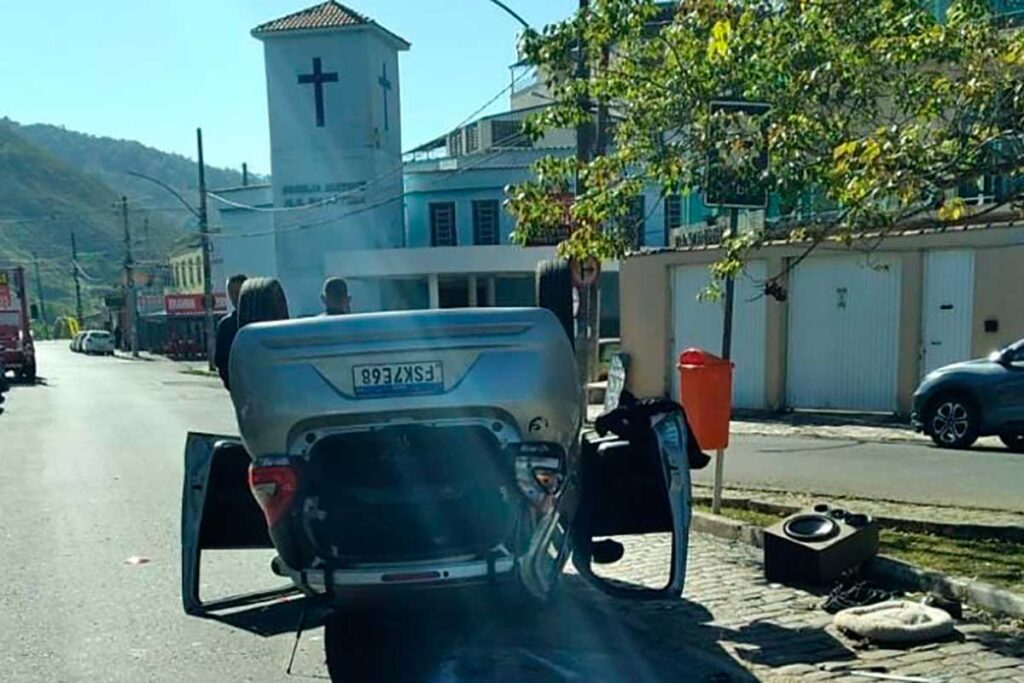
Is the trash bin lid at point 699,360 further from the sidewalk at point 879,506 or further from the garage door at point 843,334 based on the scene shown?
the garage door at point 843,334

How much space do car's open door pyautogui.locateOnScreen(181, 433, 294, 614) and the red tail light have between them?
0.70 m

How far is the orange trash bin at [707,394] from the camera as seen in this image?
718 centimetres

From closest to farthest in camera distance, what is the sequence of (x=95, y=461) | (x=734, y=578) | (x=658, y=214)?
(x=734, y=578) → (x=95, y=461) → (x=658, y=214)

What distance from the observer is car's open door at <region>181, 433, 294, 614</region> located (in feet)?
16.5

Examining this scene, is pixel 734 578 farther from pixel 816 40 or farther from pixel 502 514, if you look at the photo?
pixel 816 40

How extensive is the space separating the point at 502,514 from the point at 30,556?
478cm

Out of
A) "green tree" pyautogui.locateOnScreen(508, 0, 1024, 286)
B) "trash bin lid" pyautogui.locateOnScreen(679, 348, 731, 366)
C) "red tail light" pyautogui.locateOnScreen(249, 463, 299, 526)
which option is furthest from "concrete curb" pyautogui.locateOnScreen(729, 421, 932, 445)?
"red tail light" pyautogui.locateOnScreen(249, 463, 299, 526)

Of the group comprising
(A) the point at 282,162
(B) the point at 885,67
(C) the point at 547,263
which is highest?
(A) the point at 282,162

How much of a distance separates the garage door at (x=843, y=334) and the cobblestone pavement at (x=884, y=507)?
23.6ft

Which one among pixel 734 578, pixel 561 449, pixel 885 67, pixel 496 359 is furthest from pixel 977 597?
pixel 885 67

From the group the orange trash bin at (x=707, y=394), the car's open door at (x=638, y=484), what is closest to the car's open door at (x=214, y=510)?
the car's open door at (x=638, y=484)

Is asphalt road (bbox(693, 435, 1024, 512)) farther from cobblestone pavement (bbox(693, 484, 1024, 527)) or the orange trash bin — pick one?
the orange trash bin

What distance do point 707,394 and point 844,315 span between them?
31.1 ft

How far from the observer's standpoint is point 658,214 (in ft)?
105
